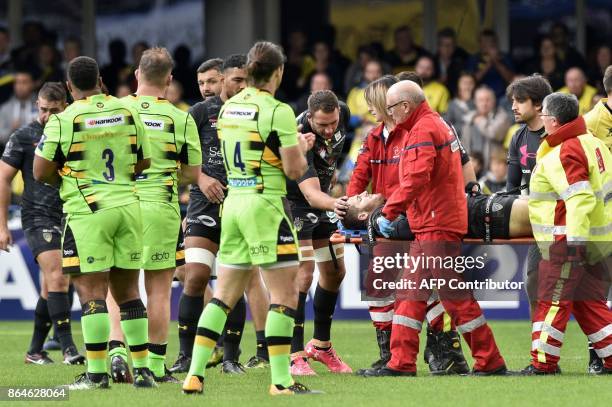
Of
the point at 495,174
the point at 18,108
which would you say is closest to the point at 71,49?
the point at 18,108

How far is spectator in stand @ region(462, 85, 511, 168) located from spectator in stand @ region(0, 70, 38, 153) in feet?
18.7

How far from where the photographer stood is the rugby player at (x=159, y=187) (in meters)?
9.77

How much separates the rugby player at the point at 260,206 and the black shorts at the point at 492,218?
6.43 feet

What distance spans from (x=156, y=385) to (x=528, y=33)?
12.8 m

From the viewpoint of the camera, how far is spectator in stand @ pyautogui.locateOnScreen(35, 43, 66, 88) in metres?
19.6

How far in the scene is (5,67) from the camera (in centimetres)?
2008

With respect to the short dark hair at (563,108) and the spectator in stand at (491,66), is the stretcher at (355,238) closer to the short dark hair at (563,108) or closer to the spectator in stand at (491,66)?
the short dark hair at (563,108)

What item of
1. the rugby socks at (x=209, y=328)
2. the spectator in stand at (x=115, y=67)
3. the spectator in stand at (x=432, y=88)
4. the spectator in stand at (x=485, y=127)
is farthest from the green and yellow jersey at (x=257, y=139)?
the spectator in stand at (x=115, y=67)

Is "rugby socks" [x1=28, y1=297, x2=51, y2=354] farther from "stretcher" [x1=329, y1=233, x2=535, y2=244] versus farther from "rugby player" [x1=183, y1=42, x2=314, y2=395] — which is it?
A: "rugby player" [x1=183, y1=42, x2=314, y2=395]

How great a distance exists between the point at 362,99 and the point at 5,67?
5.39m

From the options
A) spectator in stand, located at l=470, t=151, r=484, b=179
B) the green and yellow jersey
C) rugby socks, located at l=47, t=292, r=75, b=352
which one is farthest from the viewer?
spectator in stand, located at l=470, t=151, r=484, b=179

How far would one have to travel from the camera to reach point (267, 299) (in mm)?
11359

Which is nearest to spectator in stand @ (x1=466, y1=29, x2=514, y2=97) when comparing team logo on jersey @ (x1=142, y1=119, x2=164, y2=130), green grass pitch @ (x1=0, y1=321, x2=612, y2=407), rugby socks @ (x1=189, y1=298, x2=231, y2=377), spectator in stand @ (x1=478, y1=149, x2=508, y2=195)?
spectator in stand @ (x1=478, y1=149, x2=508, y2=195)

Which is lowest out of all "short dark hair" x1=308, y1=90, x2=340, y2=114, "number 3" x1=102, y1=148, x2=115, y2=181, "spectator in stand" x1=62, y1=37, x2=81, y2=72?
"number 3" x1=102, y1=148, x2=115, y2=181
